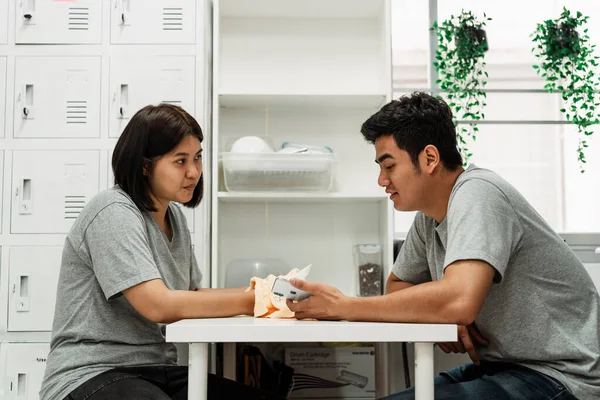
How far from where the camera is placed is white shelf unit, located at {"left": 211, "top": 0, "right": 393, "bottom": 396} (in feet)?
8.53

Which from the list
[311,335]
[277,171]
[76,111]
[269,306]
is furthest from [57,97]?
[311,335]

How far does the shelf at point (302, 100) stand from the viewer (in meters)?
2.40

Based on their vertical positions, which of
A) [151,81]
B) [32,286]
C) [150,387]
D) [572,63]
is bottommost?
[150,387]

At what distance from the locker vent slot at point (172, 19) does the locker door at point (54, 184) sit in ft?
1.78

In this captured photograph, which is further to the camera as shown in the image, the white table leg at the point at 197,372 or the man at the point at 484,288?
the man at the point at 484,288

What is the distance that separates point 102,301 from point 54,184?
3.05 ft

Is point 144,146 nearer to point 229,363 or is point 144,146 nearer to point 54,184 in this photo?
point 54,184

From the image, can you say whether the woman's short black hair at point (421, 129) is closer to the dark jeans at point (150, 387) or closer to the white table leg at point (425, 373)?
the white table leg at point (425, 373)

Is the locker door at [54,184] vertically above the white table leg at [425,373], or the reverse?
the locker door at [54,184]

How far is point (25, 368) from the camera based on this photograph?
85.1 inches

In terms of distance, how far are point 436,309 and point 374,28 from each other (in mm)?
1783

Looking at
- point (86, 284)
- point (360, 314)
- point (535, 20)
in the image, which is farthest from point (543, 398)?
point (535, 20)

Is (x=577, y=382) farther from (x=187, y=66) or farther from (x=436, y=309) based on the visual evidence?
(x=187, y=66)

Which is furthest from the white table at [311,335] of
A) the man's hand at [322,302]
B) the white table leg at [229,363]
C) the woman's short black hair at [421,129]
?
the white table leg at [229,363]
